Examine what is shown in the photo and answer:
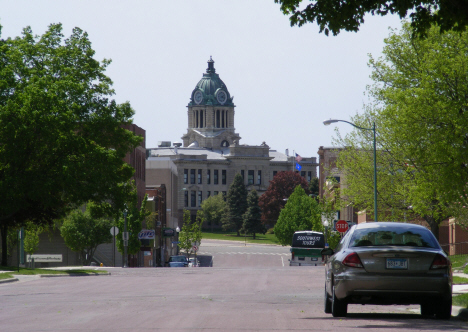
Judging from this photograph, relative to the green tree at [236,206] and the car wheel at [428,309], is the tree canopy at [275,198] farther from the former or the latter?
the car wheel at [428,309]

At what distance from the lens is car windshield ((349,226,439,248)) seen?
1228 centimetres

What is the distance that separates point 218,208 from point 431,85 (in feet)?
424

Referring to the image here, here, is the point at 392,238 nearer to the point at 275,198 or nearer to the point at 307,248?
the point at 307,248

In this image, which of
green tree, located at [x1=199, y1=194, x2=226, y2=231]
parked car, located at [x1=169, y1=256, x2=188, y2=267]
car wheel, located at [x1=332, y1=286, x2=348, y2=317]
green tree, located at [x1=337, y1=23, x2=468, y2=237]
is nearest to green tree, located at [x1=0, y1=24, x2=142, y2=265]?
green tree, located at [x1=337, y1=23, x2=468, y2=237]

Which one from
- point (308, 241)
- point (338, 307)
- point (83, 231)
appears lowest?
point (308, 241)

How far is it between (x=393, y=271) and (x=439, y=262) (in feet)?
2.28

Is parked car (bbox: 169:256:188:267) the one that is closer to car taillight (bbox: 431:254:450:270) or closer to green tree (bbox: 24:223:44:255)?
green tree (bbox: 24:223:44:255)

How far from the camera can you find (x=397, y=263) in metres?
11.9

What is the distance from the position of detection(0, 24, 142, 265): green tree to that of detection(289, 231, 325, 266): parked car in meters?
30.2

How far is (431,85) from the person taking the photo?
2844 cm

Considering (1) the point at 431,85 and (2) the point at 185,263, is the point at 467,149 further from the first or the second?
(2) the point at 185,263

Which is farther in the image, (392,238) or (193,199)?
(193,199)

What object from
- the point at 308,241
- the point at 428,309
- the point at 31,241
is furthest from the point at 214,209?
the point at 428,309

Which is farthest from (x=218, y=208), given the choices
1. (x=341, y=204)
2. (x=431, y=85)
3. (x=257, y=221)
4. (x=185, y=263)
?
(x=431, y=85)
